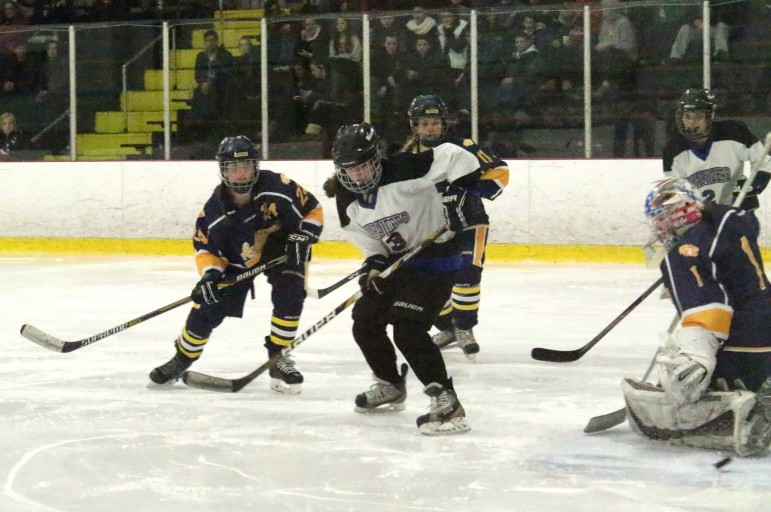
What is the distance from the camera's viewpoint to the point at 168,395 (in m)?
4.03

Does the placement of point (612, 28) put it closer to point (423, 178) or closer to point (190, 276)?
point (190, 276)

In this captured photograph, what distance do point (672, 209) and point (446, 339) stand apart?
1.98m

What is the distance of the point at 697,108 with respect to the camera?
15.7 ft

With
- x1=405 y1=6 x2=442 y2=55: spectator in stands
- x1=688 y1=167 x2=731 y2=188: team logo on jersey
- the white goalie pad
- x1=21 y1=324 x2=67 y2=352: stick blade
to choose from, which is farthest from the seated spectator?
the white goalie pad

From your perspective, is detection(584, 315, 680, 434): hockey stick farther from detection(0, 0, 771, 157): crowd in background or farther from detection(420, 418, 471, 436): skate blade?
detection(0, 0, 771, 157): crowd in background

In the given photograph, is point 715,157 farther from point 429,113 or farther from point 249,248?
point 249,248

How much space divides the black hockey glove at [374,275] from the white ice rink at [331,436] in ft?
1.20

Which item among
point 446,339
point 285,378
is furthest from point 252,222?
point 446,339

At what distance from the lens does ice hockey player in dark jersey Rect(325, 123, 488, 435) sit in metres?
3.38

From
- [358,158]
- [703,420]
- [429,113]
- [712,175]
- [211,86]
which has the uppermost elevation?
[211,86]

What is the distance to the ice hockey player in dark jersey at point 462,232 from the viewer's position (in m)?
4.55

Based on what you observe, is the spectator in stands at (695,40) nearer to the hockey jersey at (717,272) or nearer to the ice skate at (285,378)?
the ice skate at (285,378)

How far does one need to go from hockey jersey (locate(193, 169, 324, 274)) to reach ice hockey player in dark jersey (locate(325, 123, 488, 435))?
0.51 meters

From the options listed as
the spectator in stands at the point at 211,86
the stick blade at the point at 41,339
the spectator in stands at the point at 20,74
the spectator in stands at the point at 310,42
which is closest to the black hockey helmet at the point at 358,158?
the stick blade at the point at 41,339
